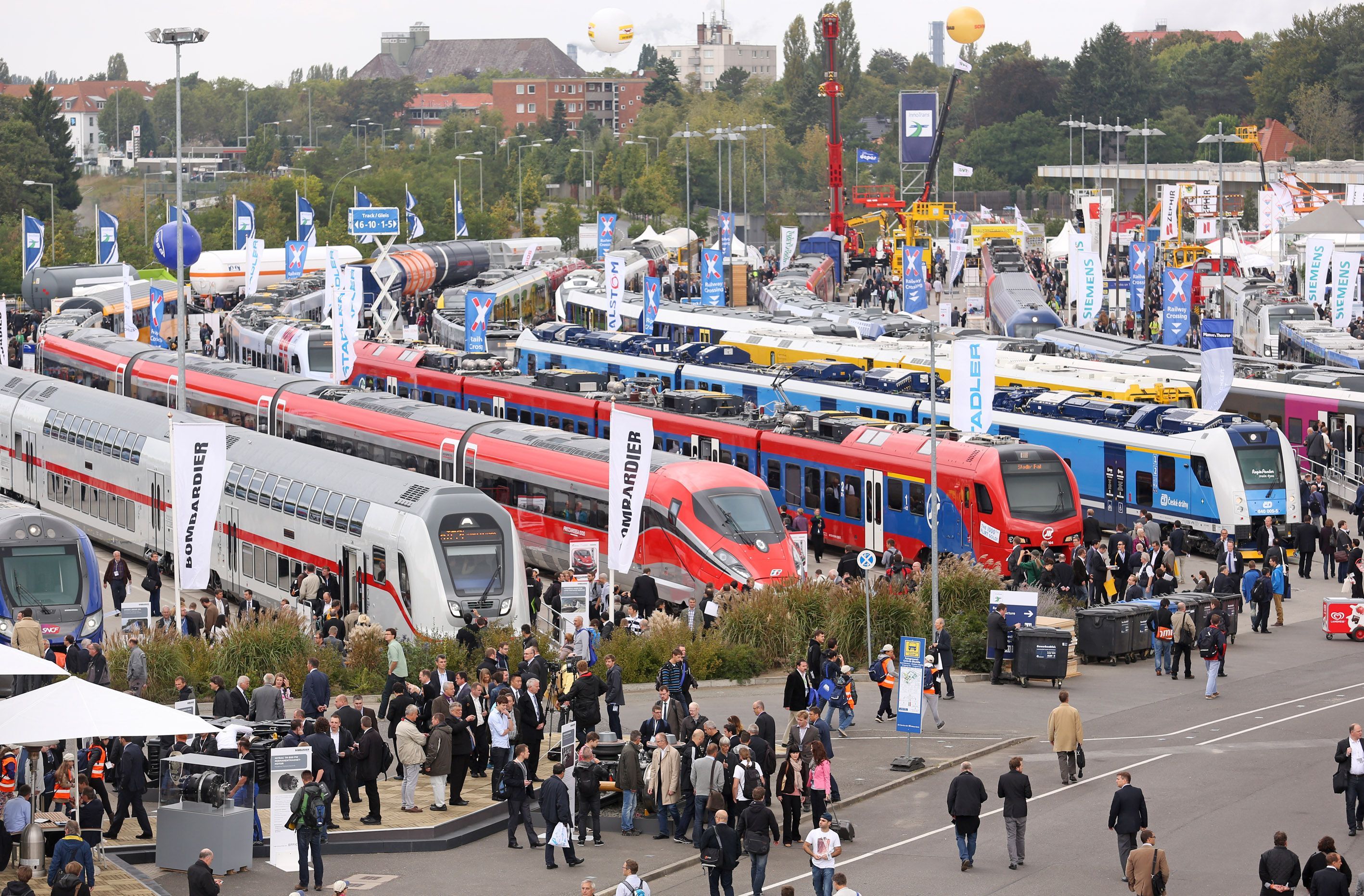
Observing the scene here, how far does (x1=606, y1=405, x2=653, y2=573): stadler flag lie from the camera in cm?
2880

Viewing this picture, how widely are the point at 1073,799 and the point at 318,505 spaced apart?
49.1 ft

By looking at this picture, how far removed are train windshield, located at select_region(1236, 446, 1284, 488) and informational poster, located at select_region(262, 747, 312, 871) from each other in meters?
22.4

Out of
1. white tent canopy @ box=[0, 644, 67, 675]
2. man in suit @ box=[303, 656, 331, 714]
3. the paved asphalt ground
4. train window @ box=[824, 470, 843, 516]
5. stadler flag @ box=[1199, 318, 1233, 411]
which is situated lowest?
the paved asphalt ground

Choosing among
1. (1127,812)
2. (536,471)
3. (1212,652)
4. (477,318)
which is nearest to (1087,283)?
(477,318)

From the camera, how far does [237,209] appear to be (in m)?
70.1

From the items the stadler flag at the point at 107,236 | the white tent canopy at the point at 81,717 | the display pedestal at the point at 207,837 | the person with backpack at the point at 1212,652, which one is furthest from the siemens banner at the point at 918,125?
the white tent canopy at the point at 81,717

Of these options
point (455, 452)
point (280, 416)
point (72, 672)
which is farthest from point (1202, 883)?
point (280, 416)

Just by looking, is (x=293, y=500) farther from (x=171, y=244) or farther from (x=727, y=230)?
(x=727, y=230)

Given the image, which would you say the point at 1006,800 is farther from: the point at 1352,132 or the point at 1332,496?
the point at 1352,132

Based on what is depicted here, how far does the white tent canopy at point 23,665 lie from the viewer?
18859 mm

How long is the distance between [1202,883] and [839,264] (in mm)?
83763

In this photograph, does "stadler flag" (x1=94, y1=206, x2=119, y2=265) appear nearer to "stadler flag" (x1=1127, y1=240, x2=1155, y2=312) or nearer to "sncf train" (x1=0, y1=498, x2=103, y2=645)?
"stadler flag" (x1=1127, y1=240, x2=1155, y2=312)

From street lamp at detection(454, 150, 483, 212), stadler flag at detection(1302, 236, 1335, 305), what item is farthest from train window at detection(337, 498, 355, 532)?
street lamp at detection(454, 150, 483, 212)

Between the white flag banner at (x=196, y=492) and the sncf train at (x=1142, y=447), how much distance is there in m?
15.3
